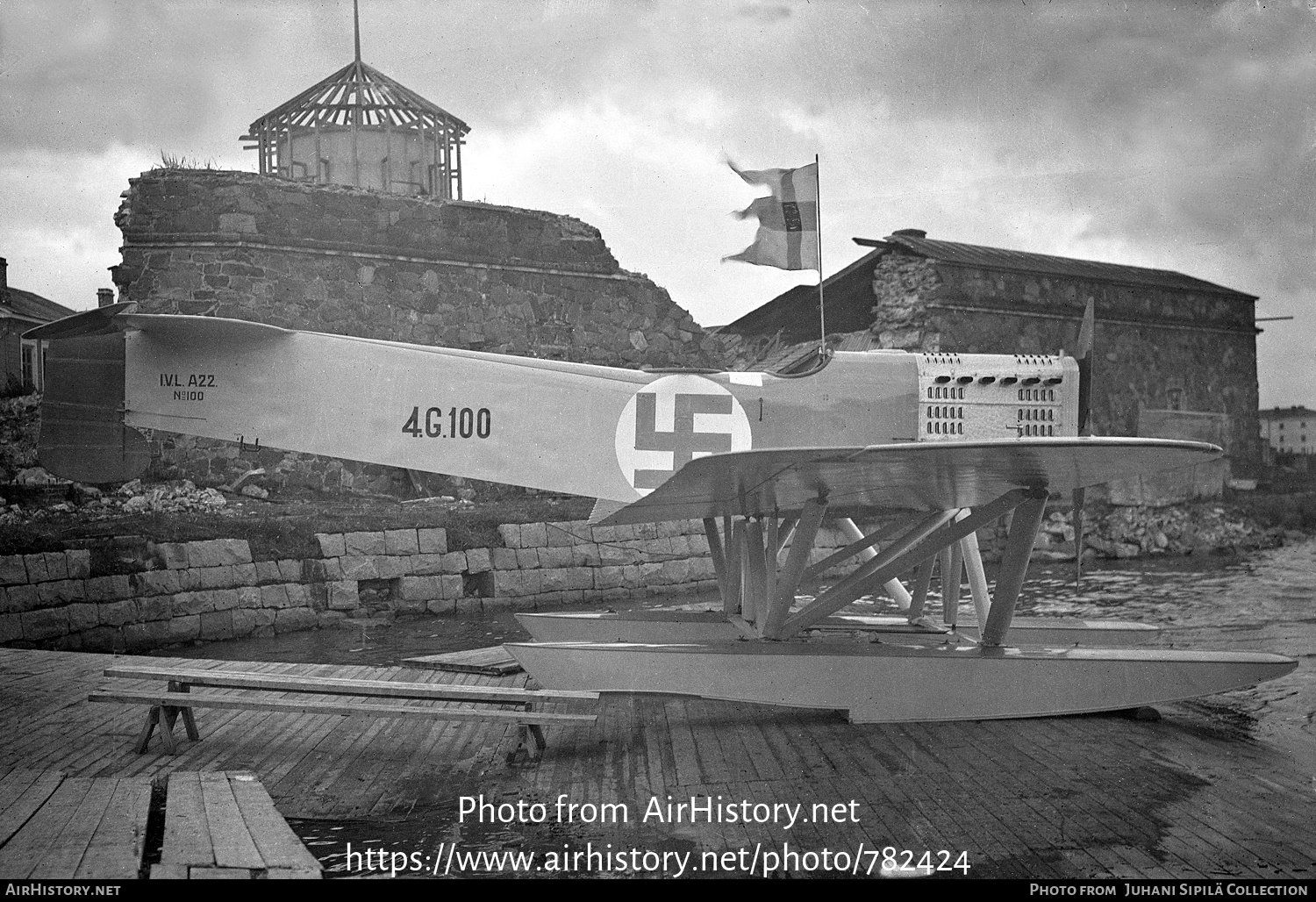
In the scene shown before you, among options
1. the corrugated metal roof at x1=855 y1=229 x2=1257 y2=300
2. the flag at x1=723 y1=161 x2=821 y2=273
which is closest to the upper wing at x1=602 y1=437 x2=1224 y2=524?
the flag at x1=723 y1=161 x2=821 y2=273

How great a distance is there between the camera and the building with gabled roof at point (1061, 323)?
10.3m

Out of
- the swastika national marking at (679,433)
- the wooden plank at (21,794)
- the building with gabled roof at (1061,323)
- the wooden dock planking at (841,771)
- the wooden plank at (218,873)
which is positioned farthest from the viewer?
the building with gabled roof at (1061,323)

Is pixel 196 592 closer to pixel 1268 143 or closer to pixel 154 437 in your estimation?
pixel 154 437

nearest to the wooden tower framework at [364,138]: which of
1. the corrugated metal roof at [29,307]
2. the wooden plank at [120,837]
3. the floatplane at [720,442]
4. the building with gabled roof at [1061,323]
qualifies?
the corrugated metal roof at [29,307]

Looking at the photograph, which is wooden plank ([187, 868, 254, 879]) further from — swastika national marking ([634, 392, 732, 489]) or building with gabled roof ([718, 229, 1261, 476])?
building with gabled roof ([718, 229, 1261, 476])

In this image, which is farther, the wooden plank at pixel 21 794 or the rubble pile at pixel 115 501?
the rubble pile at pixel 115 501

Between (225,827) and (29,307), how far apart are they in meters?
5.28

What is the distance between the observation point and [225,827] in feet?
10.2

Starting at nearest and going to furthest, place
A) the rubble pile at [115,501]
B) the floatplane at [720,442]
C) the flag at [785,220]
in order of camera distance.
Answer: the floatplane at [720,442] < the flag at [785,220] < the rubble pile at [115,501]

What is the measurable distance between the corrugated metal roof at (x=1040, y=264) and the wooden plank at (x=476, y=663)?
6.30 meters

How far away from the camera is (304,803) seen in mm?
3857

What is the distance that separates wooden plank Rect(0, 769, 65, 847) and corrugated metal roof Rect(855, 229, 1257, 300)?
28.8 ft

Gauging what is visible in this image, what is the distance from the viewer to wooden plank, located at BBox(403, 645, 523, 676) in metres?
6.00

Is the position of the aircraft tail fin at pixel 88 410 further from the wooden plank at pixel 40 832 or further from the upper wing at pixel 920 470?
the upper wing at pixel 920 470
